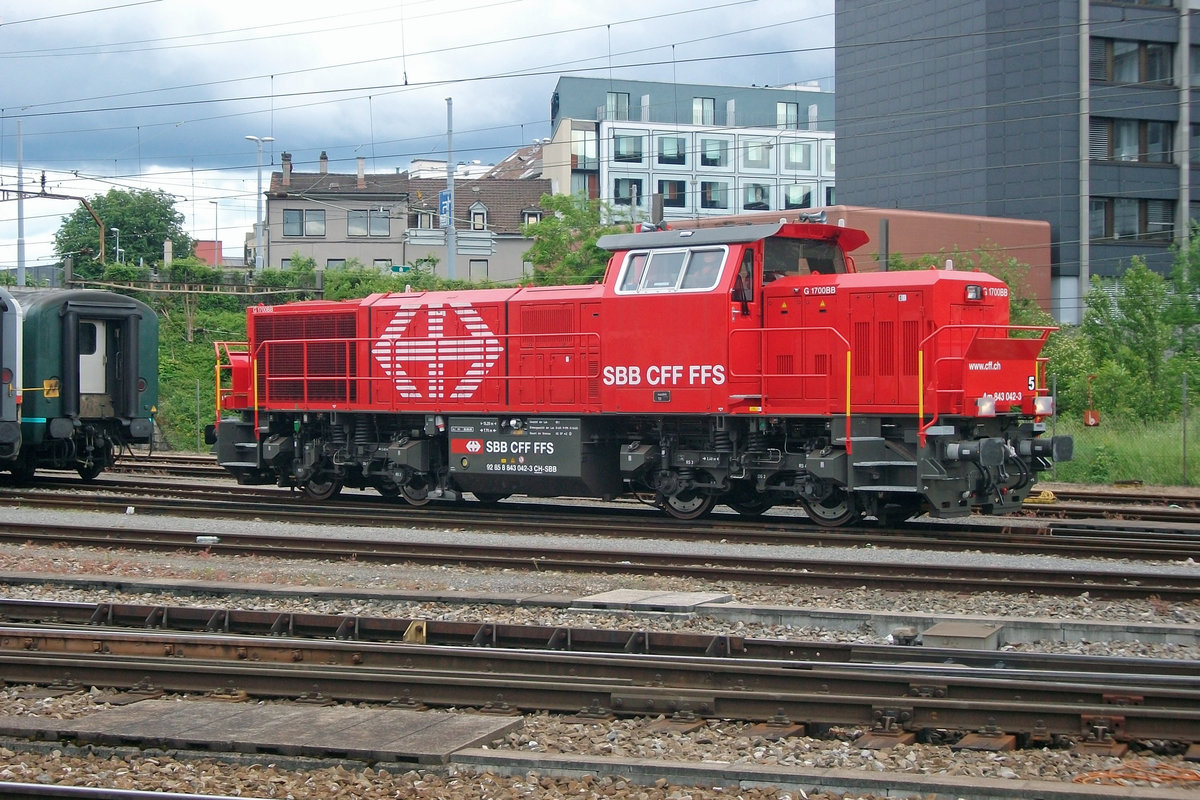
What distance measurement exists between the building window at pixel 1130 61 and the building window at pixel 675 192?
2735 centimetres

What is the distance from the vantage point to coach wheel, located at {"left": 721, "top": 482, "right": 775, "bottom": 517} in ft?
53.4

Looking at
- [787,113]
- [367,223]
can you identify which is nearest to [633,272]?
[367,223]

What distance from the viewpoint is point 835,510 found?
49.6ft

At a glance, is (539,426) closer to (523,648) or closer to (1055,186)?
(523,648)

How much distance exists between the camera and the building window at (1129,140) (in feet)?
161

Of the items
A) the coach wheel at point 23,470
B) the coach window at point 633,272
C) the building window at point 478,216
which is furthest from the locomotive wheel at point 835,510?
the building window at point 478,216

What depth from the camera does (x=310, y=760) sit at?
20.5 ft

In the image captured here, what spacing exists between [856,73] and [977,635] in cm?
5275

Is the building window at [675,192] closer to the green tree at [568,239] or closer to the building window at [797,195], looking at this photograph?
the building window at [797,195]

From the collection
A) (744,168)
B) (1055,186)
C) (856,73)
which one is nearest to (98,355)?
(1055,186)

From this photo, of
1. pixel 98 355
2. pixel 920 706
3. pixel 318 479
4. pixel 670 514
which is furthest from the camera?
pixel 98 355

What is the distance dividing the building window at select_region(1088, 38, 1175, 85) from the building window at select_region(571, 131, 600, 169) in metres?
29.6

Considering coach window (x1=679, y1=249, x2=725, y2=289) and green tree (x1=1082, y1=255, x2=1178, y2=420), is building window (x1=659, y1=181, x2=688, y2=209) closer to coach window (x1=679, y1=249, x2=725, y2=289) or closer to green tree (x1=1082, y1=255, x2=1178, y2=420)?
green tree (x1=1082, y1=255, x2=1178, y2=420)

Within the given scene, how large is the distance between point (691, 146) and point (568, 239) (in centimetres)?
3460
